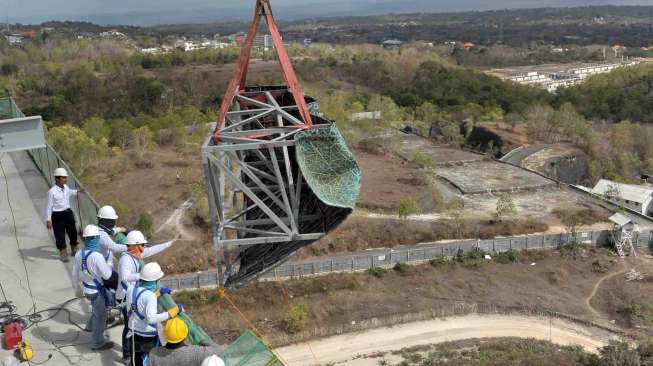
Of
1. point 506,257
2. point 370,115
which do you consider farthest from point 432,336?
point 370,115

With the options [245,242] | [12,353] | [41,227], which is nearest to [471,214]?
[245,242]

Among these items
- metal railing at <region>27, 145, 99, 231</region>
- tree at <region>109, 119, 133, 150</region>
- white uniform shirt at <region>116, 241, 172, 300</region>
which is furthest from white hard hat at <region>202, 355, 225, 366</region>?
tree at <region>109, 119, 133, 150</region>

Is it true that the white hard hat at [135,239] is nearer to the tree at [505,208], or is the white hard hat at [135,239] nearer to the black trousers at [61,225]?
the black trousers at [61,225]

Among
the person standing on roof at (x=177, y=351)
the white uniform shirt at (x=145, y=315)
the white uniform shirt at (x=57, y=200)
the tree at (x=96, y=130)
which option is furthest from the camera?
the tree at (x=96, y=130)

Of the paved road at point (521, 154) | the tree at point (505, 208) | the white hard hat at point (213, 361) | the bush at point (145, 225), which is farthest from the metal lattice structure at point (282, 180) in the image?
the paved road at point (521, 154)

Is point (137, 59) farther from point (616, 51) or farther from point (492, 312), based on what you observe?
point (616, 51)
